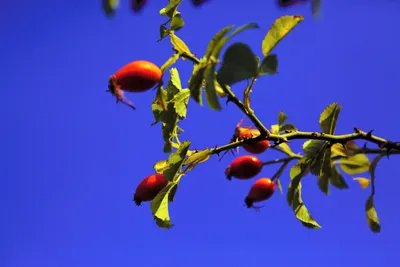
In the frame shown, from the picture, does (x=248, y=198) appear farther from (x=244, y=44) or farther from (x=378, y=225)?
(x=244, y=44)

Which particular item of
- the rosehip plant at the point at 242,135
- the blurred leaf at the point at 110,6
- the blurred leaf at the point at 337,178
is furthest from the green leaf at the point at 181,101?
the blurred leaf at the point at 110,6

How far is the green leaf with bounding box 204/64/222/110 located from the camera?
1620 millimetres

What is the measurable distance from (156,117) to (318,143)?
79cm

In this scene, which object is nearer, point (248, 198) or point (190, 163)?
point (190, 163)

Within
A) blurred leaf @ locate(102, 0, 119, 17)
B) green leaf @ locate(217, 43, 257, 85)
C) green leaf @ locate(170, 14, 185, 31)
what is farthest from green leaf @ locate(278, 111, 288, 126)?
blurred leaf @ locate(102, 0, 119, 17)

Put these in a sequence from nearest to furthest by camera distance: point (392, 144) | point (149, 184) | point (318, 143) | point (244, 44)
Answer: point (244, 44) → point (392, 144) → point (318, 143) → point (149, 184)

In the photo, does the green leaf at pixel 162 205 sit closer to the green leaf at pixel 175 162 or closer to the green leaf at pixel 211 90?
the green leaf at pixel 175 162

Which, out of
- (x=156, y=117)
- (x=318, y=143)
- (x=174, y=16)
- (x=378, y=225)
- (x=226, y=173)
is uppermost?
(x=174, y=16)

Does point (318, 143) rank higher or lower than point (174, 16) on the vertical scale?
lower

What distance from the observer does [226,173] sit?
7.80 ft

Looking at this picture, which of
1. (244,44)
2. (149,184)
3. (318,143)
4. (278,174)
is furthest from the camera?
(278,174)

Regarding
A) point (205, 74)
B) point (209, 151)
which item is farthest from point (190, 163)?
point (205, 74)

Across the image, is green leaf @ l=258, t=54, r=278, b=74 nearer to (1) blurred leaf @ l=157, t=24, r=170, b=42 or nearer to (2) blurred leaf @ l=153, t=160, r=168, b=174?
(1) blurred leaf @ l=157, t=24, r=170, b=42

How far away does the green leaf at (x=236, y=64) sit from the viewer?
1.62 m
